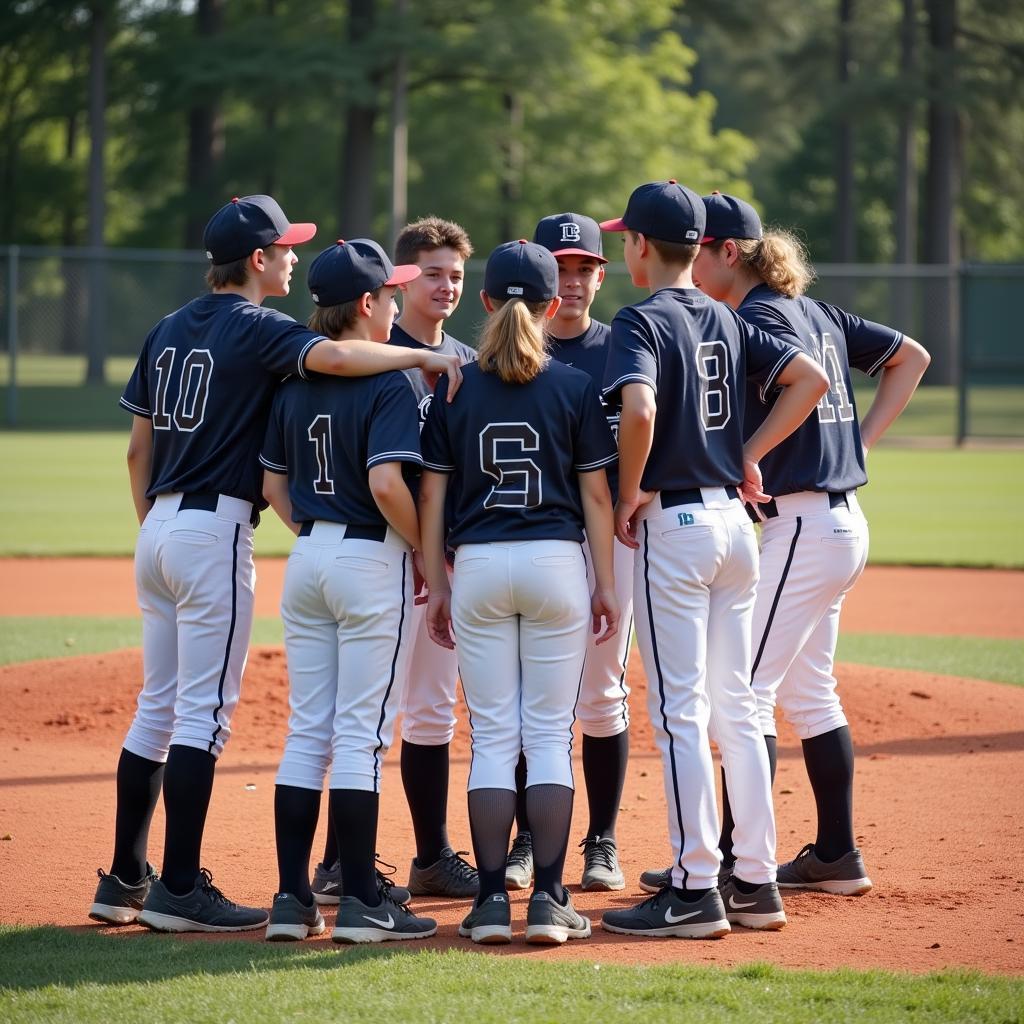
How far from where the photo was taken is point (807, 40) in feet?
137

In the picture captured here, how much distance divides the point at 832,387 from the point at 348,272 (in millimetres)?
1610

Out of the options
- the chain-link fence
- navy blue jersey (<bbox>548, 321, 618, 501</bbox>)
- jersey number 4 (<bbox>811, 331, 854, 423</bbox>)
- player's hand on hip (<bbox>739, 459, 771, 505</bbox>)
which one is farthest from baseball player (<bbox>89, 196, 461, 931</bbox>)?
the chain-link fence

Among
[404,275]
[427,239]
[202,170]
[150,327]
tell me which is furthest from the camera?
[202,170]

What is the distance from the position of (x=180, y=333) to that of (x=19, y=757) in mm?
2861

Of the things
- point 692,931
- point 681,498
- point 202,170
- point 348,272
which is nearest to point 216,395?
point 348,272

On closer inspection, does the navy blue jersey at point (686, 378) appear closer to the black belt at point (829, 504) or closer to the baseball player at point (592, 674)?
the black belt at point (829, 504)

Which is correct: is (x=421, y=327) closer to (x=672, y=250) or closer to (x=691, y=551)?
(x=672, y=250)

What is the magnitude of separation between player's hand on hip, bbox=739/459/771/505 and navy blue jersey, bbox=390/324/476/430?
908 millimetres

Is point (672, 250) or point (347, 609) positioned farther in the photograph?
point (672, 250)

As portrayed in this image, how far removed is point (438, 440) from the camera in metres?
4.02

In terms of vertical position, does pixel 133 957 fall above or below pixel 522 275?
below

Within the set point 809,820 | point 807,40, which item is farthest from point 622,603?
point 807,40

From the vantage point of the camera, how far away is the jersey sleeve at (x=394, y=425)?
12.9 feet

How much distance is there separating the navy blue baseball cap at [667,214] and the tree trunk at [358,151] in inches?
1160
